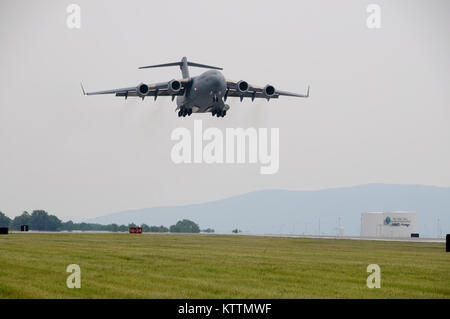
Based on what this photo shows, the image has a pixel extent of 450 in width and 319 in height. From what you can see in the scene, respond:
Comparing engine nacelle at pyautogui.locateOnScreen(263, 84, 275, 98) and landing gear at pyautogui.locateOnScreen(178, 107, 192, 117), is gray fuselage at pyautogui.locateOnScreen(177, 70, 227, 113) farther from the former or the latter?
engine nacelle at pyautogui.locateOnScreen(263, 84, 275, 98)

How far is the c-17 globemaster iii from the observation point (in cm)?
6544

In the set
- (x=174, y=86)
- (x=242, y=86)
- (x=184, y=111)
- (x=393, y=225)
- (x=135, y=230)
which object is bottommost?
(x=135, y=230)

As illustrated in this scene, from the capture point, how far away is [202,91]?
66.8 metres

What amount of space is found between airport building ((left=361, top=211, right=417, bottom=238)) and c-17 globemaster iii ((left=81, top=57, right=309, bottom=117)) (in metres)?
49.5

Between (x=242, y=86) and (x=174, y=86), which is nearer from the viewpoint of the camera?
(x=174, y=86)

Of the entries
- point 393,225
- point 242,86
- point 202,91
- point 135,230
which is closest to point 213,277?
point 202,91

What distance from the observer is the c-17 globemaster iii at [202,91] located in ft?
215

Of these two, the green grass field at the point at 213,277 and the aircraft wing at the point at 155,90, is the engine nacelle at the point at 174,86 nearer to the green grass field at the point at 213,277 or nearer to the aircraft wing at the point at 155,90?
the aircraft wing at the point at 155,90

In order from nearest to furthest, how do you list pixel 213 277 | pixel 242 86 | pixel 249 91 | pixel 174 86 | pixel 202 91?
1. pixel 213 277
2. pixel 202 91
3. pixel 174 86
4. pixel 242 86
5. pixel 249 91

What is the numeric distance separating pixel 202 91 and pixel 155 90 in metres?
7.40

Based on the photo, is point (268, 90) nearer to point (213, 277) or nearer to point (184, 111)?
point (184, 111)
